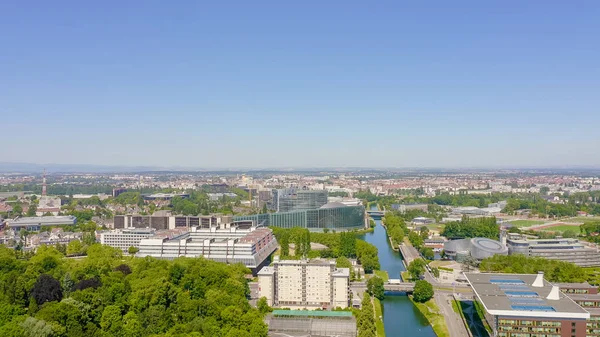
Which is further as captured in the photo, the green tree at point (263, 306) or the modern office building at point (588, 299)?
the green tree at point (263, 306)

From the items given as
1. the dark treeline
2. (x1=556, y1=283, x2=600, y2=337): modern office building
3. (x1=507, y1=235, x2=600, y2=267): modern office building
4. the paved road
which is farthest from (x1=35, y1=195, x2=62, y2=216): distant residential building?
(x1=556, y1=283, x2=600, y2=337): modern office building

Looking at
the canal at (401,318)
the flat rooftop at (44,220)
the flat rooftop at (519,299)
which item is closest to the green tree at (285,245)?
the canal at (401,318)

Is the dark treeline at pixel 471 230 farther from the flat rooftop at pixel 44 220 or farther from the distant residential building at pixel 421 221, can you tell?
the flat rooftop at pixel 44 220

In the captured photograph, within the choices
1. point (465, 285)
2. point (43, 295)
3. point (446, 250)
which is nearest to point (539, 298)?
point (465, 285)

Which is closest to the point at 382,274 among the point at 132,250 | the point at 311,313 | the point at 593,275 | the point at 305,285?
the point at 305,285

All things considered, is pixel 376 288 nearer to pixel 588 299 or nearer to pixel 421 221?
pixel 588 299

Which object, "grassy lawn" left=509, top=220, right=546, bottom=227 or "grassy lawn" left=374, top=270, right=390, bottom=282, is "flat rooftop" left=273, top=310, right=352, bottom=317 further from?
"grassy lawn" left=509, top=220, right=546, bottom=227

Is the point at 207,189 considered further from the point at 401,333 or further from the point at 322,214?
the point at 401,333
